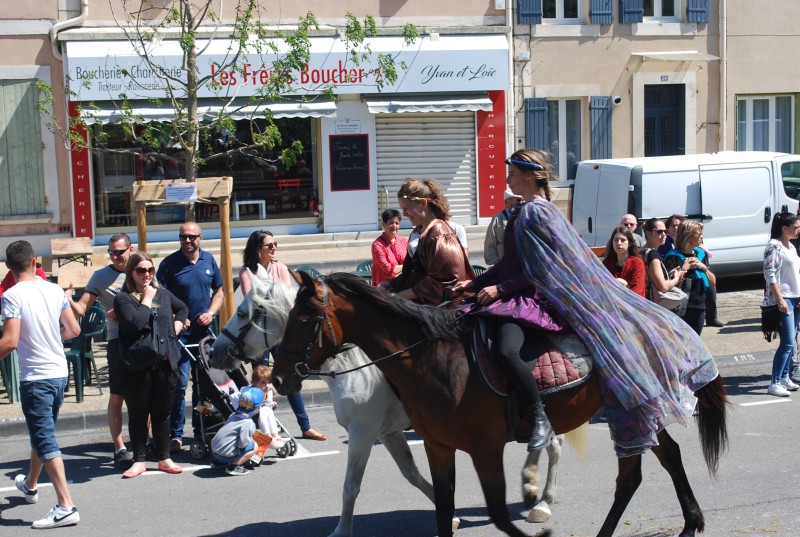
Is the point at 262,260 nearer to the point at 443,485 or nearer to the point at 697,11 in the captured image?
the point at 443,485

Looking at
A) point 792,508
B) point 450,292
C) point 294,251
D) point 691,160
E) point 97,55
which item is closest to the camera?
point 450,292

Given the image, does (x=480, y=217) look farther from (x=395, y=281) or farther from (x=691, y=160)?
(x=395, y=281)

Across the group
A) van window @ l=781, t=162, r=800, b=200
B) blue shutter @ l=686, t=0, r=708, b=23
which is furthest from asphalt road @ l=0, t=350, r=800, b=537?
blue shutter @ l=686, t=0, r=708, b=23

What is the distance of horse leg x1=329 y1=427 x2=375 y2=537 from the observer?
244 inches

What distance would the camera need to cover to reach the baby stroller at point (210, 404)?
837 centimetres

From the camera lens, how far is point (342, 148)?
66.0 feet

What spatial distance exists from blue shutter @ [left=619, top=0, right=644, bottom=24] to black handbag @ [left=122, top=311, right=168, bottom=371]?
16.1m

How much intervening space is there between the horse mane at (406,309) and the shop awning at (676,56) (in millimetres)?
17062

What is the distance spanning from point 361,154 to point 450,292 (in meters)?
14.3

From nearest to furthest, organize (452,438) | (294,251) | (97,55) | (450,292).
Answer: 1. (452,438)
2. (450,292)
3. (97,55)
4. (294,251)

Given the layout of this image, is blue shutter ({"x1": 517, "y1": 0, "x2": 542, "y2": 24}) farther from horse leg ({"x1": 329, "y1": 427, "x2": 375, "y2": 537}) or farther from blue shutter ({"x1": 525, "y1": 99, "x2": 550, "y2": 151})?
horse leg ({"x1": 329, "y1": 427, "x2": 375, "y2": 537})

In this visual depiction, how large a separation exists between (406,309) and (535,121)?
52.6 feet

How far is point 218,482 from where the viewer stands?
7789mm

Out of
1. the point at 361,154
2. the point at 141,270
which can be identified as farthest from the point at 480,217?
the point at 141,270
